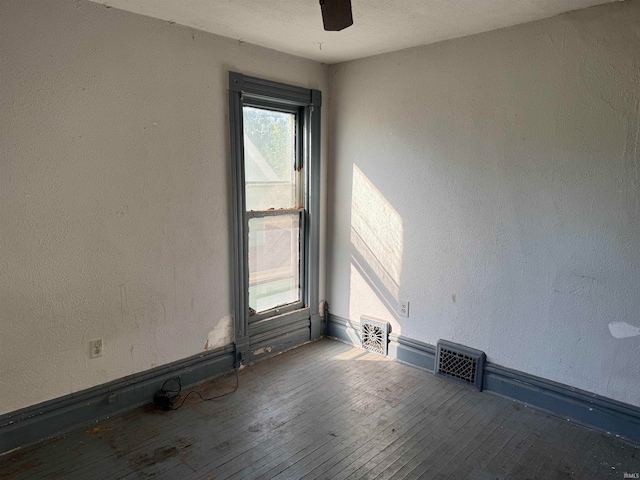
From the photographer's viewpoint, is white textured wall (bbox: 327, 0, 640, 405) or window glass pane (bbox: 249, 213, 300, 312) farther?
window glass pane (bbox: 249, 213, 300, 312)

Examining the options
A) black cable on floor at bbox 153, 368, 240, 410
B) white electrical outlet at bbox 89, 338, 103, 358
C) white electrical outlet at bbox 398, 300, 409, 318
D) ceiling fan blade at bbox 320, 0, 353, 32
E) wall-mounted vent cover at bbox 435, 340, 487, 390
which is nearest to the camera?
ceiling fan blade at bbox 320, 0, 353, 32

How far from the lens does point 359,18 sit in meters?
2.58

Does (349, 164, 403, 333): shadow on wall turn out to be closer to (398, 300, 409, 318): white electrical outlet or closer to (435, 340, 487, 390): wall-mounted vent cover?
(398, 300, 409, 318): white electrical outlet

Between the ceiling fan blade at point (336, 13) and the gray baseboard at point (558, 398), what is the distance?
2.35 metres

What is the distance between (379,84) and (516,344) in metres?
2.12

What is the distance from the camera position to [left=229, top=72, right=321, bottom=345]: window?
10.5ft

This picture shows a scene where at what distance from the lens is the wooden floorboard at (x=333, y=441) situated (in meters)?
2.20

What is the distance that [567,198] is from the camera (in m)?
2.60

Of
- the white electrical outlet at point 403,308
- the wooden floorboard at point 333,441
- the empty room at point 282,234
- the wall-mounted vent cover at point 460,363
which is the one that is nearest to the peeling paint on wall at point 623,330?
the empty room at point 282,234

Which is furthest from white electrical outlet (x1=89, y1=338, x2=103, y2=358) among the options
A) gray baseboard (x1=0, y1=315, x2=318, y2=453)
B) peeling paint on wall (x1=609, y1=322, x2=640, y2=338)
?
peeling paint on wall (x1=609, y1=322, x2=640, y2=338)

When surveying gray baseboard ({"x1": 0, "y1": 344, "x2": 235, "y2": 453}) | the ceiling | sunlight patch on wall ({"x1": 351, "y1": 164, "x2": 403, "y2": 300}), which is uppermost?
the ceiling

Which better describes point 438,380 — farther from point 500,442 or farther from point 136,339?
point 136,339

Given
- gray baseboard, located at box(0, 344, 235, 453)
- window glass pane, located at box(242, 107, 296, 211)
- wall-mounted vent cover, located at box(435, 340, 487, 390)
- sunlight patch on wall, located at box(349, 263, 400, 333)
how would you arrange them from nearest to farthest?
gray baseboard, located at box(0, 344, 235, 453), wall-mounted vent cover, located at box(435, 340, 487, 390), window glass pane, located at box(242, 107, 296, 211), sunlight patch on wall, located at box(349, 263, 400, 333)

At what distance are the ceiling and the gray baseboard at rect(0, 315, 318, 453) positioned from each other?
2.12 meters
